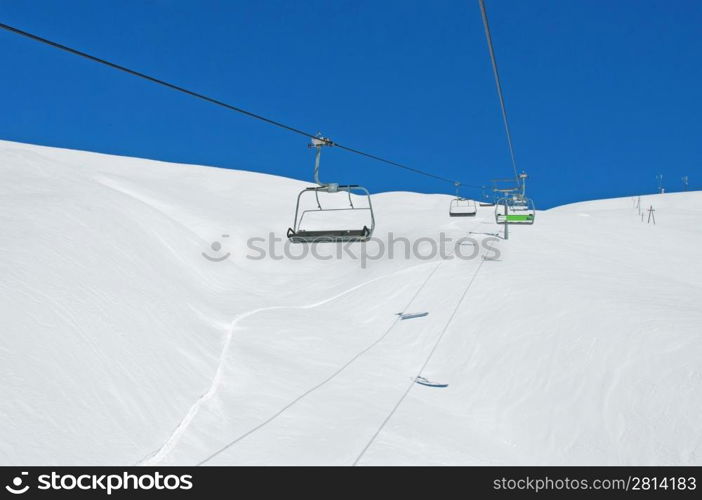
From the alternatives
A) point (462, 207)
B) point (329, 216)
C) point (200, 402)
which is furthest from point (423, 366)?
point (329, 216)

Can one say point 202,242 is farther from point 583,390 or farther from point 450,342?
point 583,390

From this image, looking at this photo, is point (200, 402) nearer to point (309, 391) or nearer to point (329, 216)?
point (309, 391)

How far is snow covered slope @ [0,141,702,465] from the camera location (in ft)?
20.3

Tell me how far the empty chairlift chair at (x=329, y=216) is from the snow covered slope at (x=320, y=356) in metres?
2.83

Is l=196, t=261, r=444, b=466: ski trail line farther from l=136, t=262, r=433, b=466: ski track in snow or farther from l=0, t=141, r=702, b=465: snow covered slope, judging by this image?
l=136, t=262, r=433, b=466: ski track in snow

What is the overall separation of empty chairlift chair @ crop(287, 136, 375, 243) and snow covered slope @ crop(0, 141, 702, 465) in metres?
2.83

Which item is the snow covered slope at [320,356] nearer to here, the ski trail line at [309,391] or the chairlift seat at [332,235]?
the ski trail line at [309,391]

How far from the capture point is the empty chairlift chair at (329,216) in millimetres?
7934

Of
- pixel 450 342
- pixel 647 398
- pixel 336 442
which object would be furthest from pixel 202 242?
pixel 647 398

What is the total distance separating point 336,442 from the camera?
6703 millimetres

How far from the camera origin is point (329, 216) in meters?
30.7

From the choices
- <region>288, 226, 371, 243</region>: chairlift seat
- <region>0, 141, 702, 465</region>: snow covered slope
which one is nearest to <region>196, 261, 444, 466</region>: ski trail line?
<region>0, 141, 702, 465</region>: snow covered slope

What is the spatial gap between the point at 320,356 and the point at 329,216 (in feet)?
67.6
